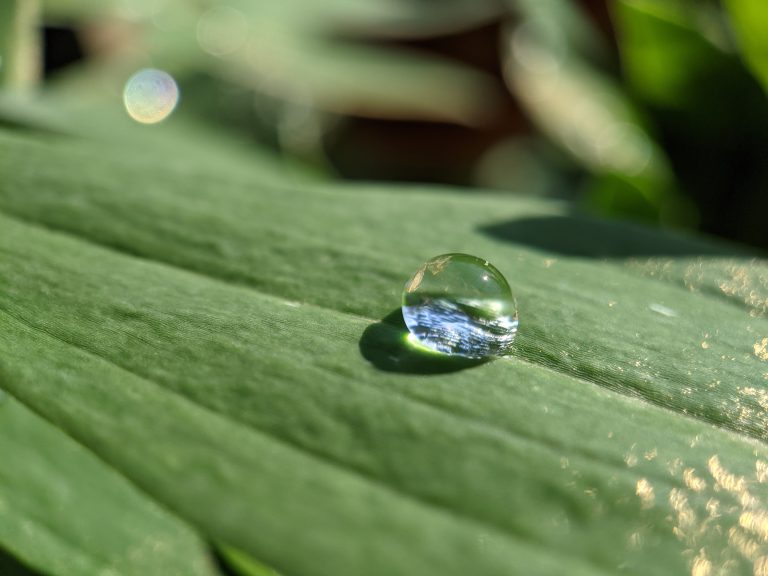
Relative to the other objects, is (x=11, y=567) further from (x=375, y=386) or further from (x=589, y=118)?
(x=589, y=118)

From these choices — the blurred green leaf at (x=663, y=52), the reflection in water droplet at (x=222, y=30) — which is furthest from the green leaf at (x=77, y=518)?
the reflection in water droplet at (x=222, y=30)

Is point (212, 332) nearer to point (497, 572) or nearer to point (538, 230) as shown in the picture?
point (497, 572)

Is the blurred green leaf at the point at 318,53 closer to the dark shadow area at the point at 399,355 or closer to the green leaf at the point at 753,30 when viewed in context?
the green leaf at the point at 753,30

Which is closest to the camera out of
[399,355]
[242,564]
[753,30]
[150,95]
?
[242,564]

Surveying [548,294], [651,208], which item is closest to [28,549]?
[548,294]

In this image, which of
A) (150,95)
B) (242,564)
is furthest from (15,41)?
(242,564)

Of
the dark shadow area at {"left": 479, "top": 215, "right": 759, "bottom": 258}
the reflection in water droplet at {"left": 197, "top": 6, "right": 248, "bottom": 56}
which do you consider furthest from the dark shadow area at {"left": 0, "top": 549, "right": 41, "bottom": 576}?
the reflection in water droplet at {"left": 197, "top": 6, "right": 248, "bottom": 56}

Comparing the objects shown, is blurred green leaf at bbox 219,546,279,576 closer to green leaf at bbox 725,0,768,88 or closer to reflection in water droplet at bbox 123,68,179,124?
green leaf at bbox 725,0,768,88

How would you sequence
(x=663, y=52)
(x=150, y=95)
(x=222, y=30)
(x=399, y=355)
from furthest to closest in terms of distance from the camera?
(x=222, y=30) < (x=150, y=95) < (x=663, y=52) < (x=399, y=355)
